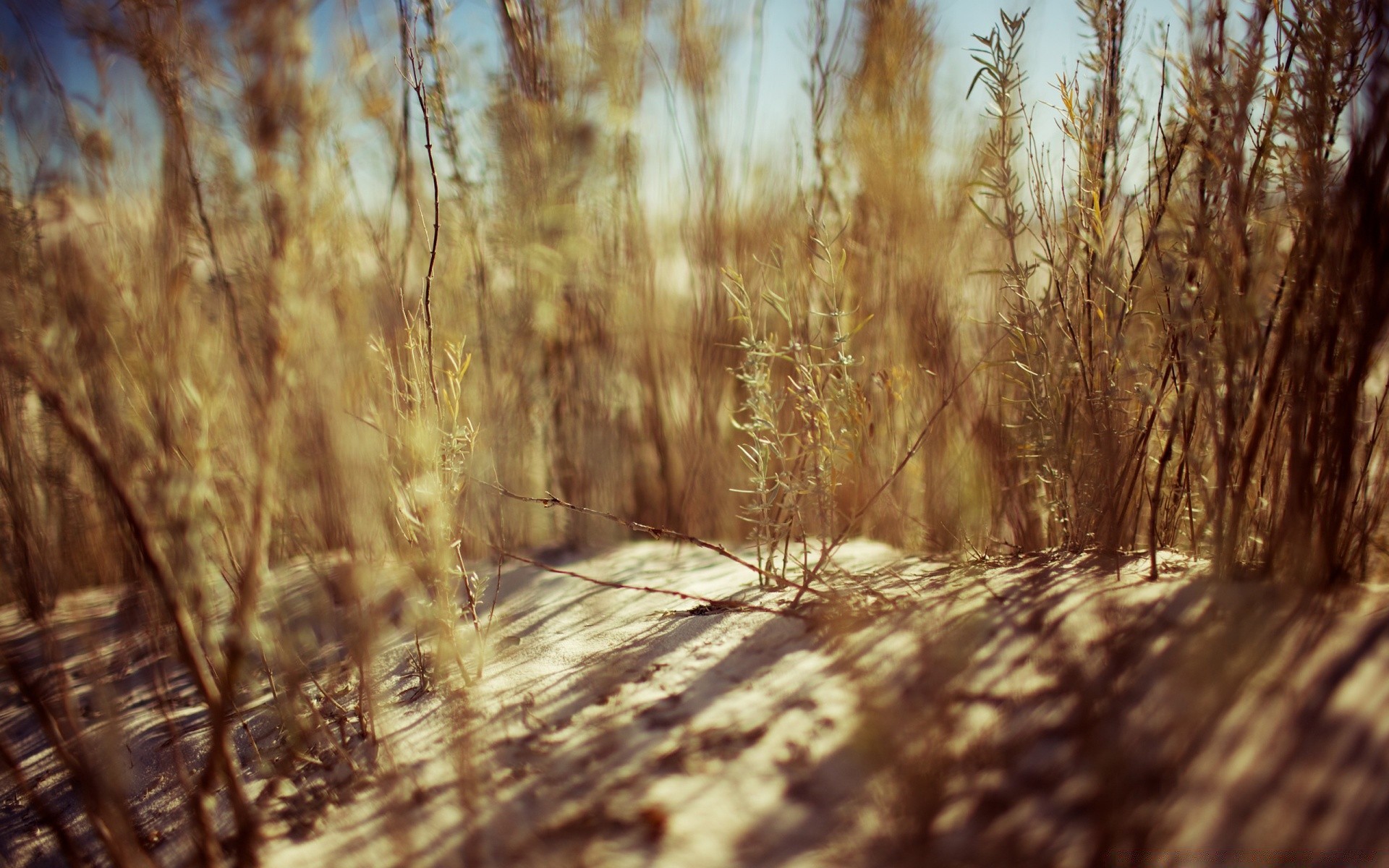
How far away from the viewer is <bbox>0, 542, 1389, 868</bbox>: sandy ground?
0.73 metres

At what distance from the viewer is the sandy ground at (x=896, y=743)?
0.73 metres

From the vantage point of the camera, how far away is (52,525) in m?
2.38

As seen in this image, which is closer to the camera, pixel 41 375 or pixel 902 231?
pixel 41 375

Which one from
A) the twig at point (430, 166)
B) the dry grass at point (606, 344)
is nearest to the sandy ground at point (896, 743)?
the dry grass at point (606, 344)

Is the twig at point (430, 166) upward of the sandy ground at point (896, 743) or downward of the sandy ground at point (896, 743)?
upward

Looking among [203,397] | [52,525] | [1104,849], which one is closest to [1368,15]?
[1104,849]

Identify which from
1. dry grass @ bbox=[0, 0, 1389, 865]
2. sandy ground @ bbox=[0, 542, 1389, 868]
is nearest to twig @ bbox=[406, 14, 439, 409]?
dry grass @ bbox=[0, 0, 1389, 865]

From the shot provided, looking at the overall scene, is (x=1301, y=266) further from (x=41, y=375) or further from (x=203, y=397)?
(x=41, y=375)

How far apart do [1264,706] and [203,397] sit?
1.39 metres

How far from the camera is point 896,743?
2.87ft

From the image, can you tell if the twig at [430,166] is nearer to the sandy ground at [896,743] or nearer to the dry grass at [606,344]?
the dry grass at [606,344]

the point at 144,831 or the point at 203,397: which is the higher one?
the point at 203,397

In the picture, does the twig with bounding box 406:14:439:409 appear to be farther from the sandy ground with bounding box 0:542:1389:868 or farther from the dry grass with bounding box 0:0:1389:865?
the sandy ground with bounding box 0:542:1389:868

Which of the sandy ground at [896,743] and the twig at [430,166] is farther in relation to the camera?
the twig at [430,166]
